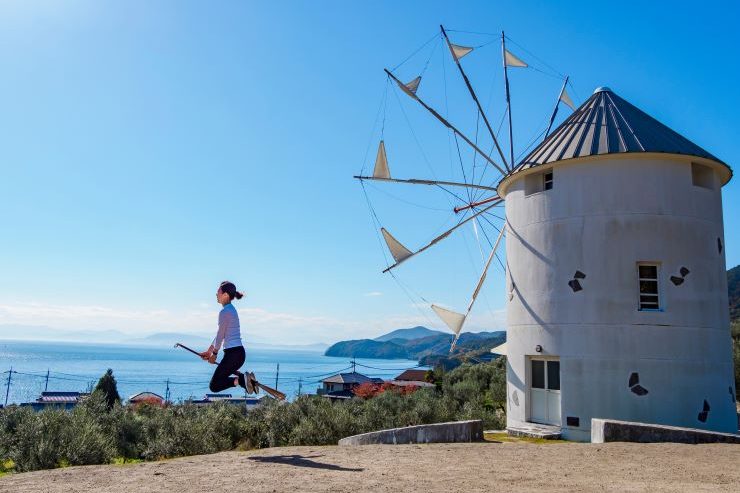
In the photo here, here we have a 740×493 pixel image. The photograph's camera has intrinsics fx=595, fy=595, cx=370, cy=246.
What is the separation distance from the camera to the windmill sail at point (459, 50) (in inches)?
801

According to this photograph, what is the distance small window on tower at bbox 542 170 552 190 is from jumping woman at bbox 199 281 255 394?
9.66 metres

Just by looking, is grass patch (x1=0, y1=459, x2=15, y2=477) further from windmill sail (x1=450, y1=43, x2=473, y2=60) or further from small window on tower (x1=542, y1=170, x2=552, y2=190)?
windmill sail (x1=450, y1=43, x2=473, y2=60)

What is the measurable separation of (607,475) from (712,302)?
854 cm

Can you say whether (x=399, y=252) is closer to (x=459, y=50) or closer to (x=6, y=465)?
(x=459, y=50)

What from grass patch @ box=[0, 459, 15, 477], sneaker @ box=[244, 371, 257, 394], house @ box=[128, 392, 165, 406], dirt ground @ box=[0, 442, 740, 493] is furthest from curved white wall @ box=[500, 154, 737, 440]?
house @ box=[128, 392, 165, 406]

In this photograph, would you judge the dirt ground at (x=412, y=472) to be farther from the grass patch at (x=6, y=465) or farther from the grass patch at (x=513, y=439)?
the grass patch at (x=6, y=465)

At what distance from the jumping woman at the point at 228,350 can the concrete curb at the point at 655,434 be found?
7097 millimetres

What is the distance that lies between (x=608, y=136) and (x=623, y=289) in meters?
3.96

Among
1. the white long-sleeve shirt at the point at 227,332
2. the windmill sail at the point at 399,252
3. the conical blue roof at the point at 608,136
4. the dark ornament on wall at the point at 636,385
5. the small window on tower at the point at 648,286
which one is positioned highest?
the conical blue roof at the point at 608,136

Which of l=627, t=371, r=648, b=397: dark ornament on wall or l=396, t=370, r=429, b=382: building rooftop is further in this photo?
l=396, t=370, r=429, b=382: building rooftop

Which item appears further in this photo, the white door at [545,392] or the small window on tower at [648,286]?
the white door at [545,392]

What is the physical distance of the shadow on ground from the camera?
25.3ft

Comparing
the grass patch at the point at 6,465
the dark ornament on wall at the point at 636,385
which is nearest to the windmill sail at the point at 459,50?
the dark ornament on wall at the point at 636,385

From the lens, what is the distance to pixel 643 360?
1366cm
